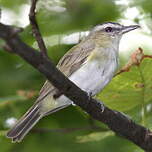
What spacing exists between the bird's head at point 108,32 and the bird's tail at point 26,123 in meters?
0.85

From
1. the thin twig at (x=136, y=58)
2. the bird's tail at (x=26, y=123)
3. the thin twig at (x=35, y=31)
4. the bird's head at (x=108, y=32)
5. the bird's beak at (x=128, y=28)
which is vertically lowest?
the bird's tail at (x=26, y=123)

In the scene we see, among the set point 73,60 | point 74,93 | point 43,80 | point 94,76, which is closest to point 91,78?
point 94,76

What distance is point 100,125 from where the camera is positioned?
11.4 feet

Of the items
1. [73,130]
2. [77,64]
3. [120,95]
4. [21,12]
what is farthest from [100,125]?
[21,12]

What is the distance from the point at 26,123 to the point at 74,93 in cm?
140

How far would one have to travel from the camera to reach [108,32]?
4.23m

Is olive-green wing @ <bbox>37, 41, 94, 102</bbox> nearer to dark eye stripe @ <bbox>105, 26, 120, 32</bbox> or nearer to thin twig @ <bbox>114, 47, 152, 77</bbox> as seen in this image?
dark eye stripe @ <bbox>105, 26, 120, 32</bbox>

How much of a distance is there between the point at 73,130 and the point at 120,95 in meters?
0.66

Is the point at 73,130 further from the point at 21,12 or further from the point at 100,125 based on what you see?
the point at 21,12

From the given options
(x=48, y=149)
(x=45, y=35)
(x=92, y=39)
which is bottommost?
(x=48, y=149)

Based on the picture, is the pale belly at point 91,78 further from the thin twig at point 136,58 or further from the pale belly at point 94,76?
the thin twig at point 136,58

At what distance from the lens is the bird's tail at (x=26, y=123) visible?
312 centimetres

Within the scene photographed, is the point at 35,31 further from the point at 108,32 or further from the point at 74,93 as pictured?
the point at 108,32

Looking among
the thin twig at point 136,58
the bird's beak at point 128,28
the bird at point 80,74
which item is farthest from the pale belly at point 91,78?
the thin twig at point 136,58
